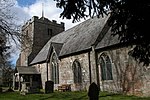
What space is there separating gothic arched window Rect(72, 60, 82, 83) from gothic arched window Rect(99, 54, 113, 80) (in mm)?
3783

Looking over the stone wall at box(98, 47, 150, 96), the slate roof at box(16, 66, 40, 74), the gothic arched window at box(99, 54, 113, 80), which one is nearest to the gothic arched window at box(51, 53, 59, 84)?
the slate roof at box(16, 66, 40, 74)

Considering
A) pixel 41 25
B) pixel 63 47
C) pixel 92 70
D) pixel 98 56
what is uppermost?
pixel 41 25

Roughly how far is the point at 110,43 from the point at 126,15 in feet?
38.3

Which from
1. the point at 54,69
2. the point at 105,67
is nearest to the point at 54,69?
the point at 54,69

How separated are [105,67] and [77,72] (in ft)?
15.7

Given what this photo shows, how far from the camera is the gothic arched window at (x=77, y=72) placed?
81.0 ft

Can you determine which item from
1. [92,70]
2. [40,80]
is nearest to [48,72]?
[40,80]

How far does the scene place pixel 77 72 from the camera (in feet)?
82.1

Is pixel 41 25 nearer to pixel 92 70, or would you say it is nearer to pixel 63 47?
pixel 63 47

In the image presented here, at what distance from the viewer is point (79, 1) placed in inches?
348

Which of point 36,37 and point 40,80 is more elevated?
point 36,37

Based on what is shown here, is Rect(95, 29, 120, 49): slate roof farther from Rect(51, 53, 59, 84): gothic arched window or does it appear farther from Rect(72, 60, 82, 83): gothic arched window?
Rect(51, 53, 59, 84): gothic arched window

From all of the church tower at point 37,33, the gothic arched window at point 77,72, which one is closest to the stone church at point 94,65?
the gothic arched window at point 77,72

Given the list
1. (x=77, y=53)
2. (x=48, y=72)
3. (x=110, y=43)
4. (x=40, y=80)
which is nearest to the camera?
(x=110, y=43)
